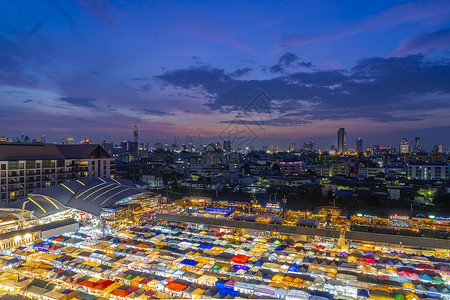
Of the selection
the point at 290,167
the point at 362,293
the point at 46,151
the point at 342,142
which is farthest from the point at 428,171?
the point at 342,142

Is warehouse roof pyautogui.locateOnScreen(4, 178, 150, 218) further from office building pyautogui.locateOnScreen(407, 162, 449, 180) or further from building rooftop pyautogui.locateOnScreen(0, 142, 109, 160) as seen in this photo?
office building pyautogui.locateOnScreen(407, 162, 449, 180)

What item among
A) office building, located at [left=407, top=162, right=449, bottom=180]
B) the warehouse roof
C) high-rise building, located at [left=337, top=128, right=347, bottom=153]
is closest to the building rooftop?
the warehouse roof

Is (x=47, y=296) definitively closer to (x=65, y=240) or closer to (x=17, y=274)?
(x=17, y=274)

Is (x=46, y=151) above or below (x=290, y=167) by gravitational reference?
above

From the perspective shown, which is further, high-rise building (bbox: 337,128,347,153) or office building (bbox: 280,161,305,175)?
high-rise building (bbox: 337,128,347,153)

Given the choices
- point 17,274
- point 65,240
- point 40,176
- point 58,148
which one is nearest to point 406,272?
point 17,274

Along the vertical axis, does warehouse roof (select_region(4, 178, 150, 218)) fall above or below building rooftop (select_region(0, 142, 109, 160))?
below

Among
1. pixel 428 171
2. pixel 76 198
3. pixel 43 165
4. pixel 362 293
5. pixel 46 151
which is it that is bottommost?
pixel 362 293

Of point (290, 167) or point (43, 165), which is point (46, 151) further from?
point (290, 167)
